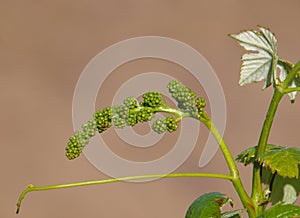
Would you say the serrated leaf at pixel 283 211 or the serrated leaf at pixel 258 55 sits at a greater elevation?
the serrated leaf at pixel 258 55

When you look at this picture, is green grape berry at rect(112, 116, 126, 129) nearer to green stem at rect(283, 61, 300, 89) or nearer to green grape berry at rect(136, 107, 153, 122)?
Result: green grape berry at rect(136, 107, 153, 122)

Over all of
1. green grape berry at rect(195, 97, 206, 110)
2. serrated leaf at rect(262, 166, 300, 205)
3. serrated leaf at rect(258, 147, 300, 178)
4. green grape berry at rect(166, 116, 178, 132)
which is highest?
green grape berry at rect(195, 97, 206, 110)

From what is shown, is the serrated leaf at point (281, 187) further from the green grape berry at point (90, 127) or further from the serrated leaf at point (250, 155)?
the green grape berry at point (90, 127)

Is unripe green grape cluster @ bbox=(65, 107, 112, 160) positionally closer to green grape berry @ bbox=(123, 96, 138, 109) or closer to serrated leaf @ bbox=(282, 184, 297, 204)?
green grape berry @ bbox=(123, 96, 138, 109)

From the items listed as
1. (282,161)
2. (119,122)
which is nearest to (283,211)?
(282,161)

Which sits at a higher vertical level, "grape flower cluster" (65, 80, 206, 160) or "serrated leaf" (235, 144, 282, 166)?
"grape flower cluster" (65, 80, 206, 160)

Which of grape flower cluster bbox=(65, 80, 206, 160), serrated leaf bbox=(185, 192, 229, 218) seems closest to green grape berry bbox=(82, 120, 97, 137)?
grape flower cluster bbox=(65, 80, 206, 160)

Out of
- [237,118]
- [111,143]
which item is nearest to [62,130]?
[111,143]

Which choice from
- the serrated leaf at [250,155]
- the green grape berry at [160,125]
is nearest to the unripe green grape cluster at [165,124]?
the green grape berry at [160,125]
